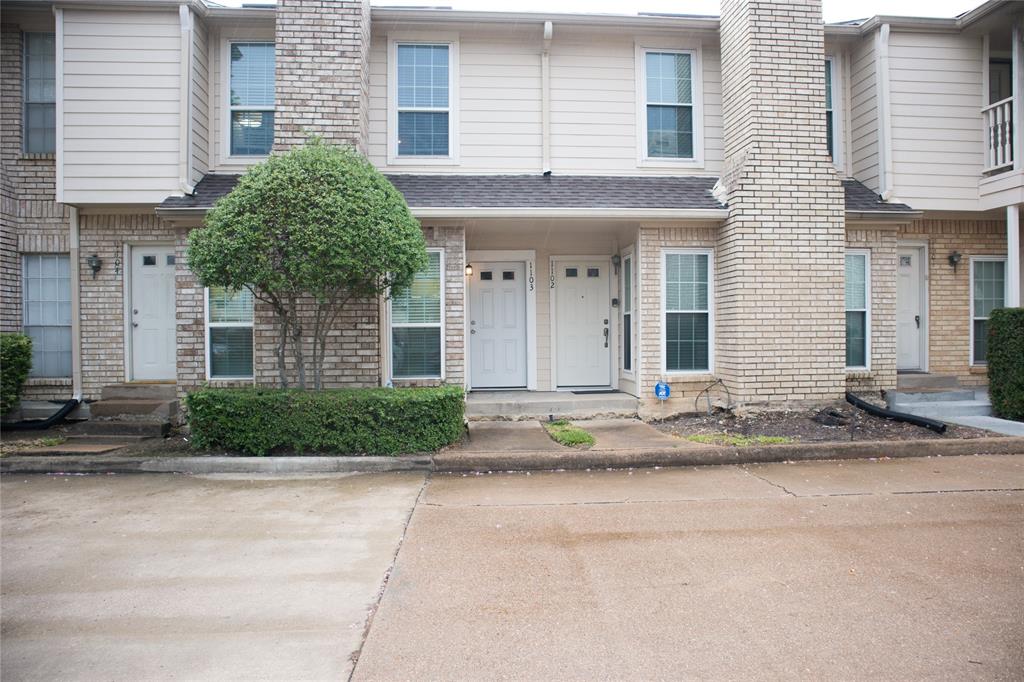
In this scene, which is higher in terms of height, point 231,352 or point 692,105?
point 692,105

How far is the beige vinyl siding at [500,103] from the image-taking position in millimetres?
9156

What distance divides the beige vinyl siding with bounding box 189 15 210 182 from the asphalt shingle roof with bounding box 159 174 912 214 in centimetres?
26

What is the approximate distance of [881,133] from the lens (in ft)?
30.3

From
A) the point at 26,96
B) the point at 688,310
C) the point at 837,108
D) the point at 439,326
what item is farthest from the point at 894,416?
the point at 26,96

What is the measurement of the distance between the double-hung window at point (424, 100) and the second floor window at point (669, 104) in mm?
3132

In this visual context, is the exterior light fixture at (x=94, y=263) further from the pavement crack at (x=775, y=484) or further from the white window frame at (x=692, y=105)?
the pavement crack at (x=775, y=484)

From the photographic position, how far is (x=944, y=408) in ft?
29.2

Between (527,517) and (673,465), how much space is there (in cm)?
231

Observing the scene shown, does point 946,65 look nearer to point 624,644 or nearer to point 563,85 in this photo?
point 563,85

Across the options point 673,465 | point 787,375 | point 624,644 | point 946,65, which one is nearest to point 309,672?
point 624,644

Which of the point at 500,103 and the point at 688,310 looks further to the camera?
the point at 500,103

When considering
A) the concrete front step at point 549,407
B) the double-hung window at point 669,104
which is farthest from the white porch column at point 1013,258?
the concrete front step at point 549,407

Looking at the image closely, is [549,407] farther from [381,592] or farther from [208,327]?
[381,592]

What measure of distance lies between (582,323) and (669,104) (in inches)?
145
